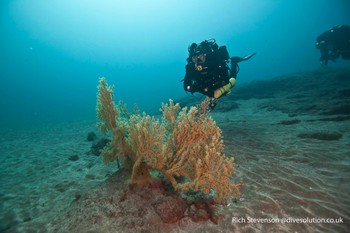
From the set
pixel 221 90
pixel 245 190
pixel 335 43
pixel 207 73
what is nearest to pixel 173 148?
pixel 245 190

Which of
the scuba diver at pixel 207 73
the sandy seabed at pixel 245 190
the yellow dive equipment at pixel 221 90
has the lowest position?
the sandy seabed at pixel 245 190

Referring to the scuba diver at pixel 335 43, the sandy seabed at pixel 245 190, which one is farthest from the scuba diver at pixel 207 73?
the scuba diver at pixel 335 43

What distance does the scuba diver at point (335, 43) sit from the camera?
13930 millimetres

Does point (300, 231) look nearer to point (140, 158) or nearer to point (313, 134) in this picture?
point (140, 158)

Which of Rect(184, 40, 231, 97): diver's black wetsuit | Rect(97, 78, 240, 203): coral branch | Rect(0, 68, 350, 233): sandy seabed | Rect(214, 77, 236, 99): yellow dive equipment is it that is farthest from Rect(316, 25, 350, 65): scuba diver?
Rect(97, 78, 240, 203): coral branch

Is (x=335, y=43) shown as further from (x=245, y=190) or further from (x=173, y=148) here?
(x=173, y=148)

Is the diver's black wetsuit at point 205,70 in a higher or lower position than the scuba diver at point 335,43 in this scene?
lower

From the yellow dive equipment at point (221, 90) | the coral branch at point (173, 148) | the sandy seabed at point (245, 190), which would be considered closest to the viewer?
the sandy seabed at point (245, 190)

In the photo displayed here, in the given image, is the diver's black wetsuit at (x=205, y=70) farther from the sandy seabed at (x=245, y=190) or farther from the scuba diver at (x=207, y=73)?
the sandy seabed at (x=245, y=190)

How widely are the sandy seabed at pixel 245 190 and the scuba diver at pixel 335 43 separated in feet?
25.6

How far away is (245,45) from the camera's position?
644 ft

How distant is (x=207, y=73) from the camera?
7.30m

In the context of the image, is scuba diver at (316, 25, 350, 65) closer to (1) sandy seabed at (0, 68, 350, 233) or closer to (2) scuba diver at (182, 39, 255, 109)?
(1) sandy seabed at (0, 68, 350, 233)

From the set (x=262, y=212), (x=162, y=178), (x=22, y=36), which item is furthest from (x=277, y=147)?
(x=22, y=36)
